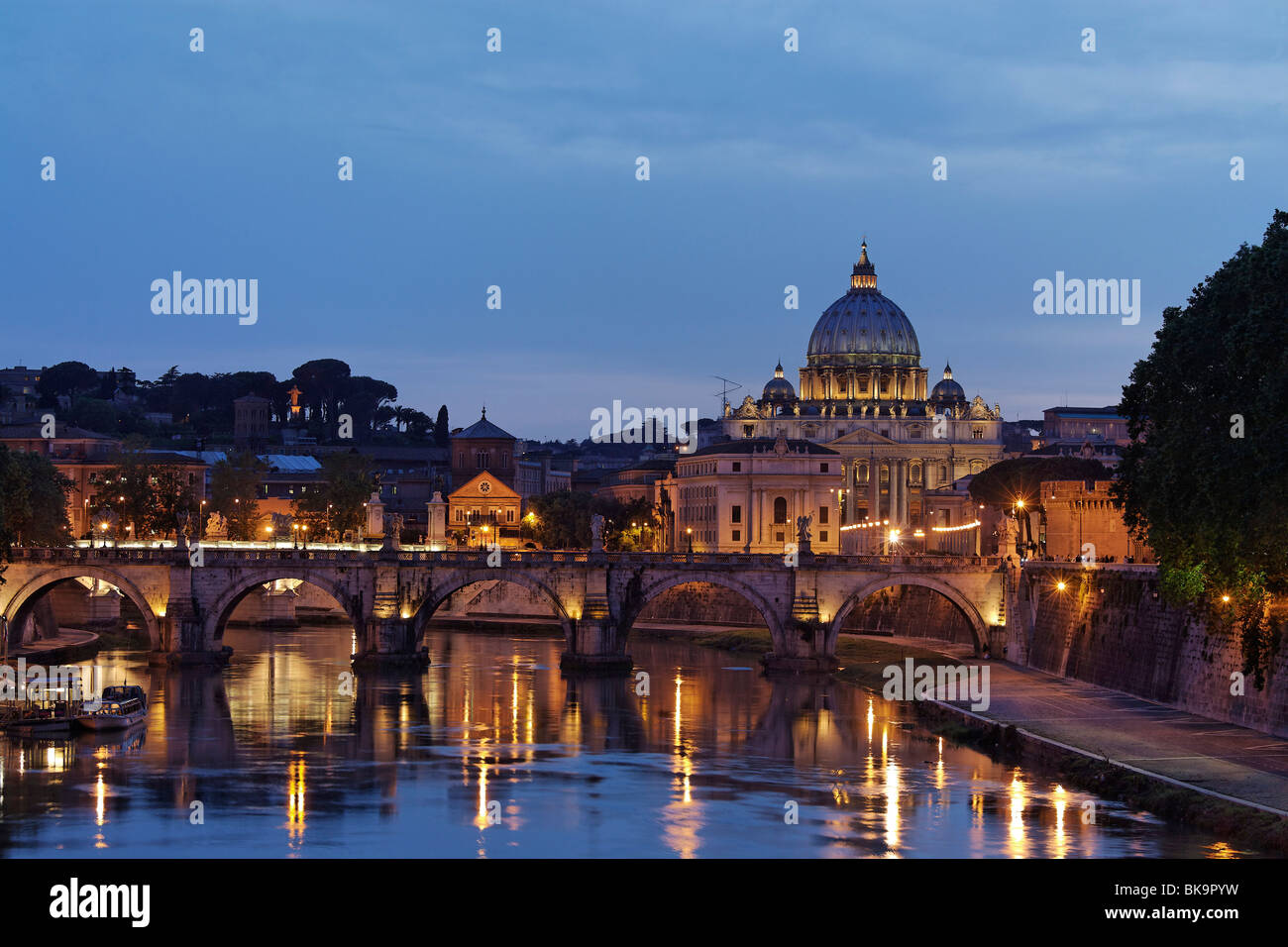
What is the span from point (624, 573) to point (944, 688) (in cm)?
1976

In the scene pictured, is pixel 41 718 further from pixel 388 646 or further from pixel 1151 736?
pixel 1151 736

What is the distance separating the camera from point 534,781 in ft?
189

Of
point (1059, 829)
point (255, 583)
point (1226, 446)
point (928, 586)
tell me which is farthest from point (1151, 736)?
point (255, 583)

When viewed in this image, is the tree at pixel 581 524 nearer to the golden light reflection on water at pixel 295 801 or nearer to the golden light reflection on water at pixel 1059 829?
the golden light reflection on water at pixel 295 801

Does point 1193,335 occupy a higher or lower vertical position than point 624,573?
higher

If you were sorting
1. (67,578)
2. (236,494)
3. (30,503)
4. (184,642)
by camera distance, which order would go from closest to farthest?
(184,642), (67,578), (30,503), (236,494)

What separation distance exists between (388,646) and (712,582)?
49.8 ft

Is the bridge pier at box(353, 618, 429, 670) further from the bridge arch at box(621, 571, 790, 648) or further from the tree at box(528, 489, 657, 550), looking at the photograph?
the tree at box(528, 489, 657, 550)

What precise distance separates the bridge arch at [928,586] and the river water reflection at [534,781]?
601 centimetres

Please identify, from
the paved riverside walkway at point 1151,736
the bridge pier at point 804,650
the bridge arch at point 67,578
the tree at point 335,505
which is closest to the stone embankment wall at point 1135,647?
the paved riverside walkway at point 1151,736

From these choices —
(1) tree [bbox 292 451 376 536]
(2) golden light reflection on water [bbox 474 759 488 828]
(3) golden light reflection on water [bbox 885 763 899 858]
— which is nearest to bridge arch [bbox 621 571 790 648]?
(3) golden light reflection on water [bbox 885 763 899 858]

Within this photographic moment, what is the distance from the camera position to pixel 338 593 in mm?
92500
